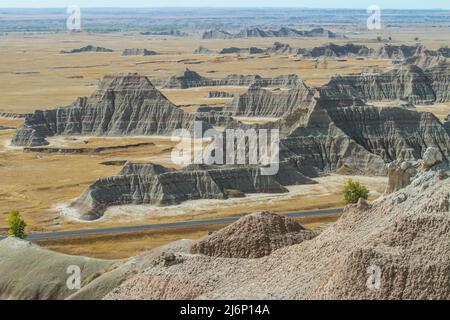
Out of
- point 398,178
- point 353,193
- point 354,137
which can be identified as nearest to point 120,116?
point 354,137

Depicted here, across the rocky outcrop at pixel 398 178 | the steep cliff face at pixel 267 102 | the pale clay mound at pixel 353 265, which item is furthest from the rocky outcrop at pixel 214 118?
the pale clay mound at pixel 353 265

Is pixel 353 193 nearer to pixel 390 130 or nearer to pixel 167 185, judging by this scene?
pixel 167 185

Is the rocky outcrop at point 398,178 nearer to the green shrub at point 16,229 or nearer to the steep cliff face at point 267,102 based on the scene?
the green shrub at point 16,229

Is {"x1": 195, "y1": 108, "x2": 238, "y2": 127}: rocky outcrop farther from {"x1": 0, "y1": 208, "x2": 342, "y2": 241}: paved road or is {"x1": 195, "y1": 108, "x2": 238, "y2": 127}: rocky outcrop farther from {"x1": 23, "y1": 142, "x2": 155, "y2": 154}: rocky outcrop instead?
{"x1": 0, "y1": 208, "x2": 342, "y2": 241}: paved road

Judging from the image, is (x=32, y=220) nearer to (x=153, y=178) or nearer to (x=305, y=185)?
(x=153, y=178)

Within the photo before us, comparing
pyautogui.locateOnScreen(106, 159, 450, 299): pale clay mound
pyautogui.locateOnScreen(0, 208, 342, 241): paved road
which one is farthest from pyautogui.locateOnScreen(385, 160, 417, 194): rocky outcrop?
pyautogui.locateOnScreen(0, 208, 342, 241): paved road
